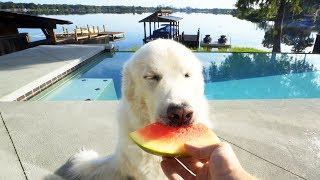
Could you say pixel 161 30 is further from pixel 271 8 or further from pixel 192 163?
pixel 192 163

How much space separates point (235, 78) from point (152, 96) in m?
10.4

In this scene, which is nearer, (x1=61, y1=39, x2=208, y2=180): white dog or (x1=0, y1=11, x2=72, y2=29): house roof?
(x1=61, y1=39, x2=208, y2=180): white dog

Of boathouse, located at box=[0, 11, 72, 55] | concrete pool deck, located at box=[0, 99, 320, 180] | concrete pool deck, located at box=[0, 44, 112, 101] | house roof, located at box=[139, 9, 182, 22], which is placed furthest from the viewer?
house roof, located at box=[139, 9, 182, 22]

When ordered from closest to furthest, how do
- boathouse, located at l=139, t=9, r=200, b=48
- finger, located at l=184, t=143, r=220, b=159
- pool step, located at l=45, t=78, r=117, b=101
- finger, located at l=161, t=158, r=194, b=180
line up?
finger, located at l=184, t=143, r=220, b=159
finger, located at l=161, t=158, r=194, b=180
pool step, located at l=45, t=78, r=117, b=101
boathouse, located at l=139, t=9, r=200, b=48

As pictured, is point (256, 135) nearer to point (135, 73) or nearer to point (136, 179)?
point (136, 179)

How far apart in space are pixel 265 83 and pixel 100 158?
9885 millimetres

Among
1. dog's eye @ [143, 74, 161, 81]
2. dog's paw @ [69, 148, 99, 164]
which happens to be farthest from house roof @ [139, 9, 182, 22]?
dog's eye @ [143, 74, 161, 81]

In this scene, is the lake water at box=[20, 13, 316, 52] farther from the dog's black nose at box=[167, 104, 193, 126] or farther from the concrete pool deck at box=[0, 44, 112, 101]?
the dog's black nose at box=[167, 104, 193, 126]

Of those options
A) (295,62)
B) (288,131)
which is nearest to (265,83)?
(295,62)

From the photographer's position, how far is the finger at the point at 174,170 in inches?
83.7

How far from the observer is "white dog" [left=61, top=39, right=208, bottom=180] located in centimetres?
210

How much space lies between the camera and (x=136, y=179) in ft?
9.57

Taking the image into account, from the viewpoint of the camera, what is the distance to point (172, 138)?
205cm

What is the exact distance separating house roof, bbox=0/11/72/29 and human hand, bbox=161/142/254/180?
16.3 m
